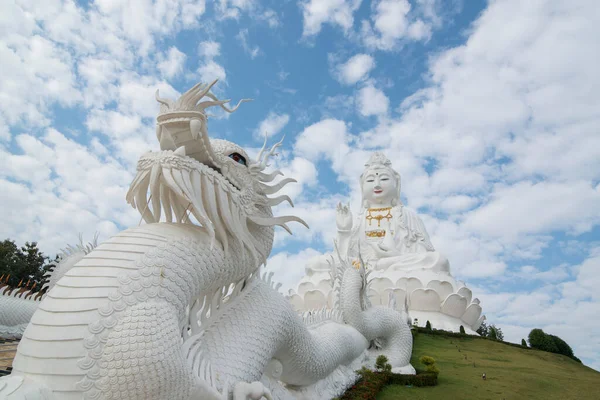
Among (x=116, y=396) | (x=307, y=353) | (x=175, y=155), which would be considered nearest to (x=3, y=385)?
(x=116, y=396)

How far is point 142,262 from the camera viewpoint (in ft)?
8.42

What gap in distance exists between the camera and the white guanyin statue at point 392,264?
14.9m

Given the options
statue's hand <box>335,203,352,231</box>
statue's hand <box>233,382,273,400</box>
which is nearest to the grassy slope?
statue's hand <box>233,382,273,400</box>

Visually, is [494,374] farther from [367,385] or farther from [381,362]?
[367,385]

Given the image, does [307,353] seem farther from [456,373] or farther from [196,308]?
[456,373]

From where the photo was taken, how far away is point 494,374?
8.24m

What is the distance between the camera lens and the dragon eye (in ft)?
11.7

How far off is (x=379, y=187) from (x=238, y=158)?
1671 centimetres

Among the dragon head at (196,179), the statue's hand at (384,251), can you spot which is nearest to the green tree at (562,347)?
the statue's hand at (384,251)

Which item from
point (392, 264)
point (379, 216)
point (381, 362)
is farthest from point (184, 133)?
point (379, 216)

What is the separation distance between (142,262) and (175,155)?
0.79m

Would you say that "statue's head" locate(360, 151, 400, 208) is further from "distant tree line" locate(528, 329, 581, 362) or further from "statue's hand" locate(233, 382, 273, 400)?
"statue's hand" locate(233, 382, 273, 400)

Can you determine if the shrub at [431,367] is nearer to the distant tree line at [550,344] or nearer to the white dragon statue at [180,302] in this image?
the white dragon statue at [180,302]

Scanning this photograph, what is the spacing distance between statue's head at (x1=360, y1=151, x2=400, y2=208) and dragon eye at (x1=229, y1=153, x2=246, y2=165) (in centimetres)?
1662
